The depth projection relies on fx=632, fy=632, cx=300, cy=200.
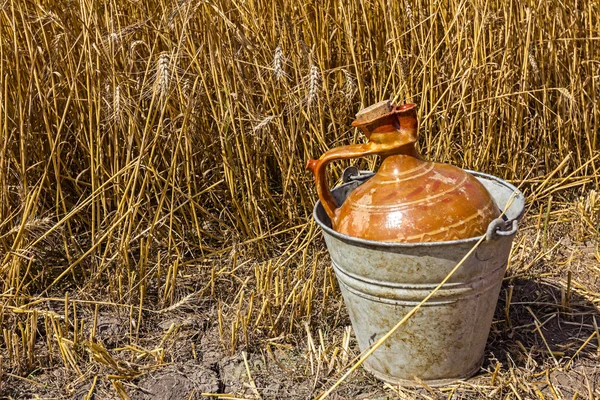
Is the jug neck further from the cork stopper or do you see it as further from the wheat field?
the wheat field

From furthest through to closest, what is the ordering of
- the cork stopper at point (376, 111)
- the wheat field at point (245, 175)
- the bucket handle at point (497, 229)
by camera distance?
1. the wheat field at point (245, 175)
2. the cork stopper at point (376, 111)
3. the bucket handle at point (497, 229)

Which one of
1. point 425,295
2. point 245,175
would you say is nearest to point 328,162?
point 425,295

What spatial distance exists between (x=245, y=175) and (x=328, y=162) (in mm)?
566

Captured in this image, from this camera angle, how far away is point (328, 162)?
172 cm

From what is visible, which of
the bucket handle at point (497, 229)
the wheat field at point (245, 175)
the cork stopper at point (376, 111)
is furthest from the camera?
the wheat field at point (245, 175)

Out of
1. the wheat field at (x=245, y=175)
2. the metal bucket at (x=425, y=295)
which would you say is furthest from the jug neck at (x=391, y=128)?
the wheat field at (x=245, y=175)

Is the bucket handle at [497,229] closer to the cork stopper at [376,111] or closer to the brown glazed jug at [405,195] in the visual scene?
the brown glazed jug at [405,195]

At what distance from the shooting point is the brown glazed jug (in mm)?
1503

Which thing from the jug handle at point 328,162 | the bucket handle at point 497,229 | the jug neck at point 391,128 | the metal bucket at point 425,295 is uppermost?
the jug neck at point 391,128

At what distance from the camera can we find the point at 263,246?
7.61 feet

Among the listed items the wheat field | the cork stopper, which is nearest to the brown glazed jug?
the cork stopper

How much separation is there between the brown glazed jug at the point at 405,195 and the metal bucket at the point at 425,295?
0.18 feet

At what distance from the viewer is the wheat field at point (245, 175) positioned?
1816 mm

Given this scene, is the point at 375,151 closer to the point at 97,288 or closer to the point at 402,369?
the point at 402,369
